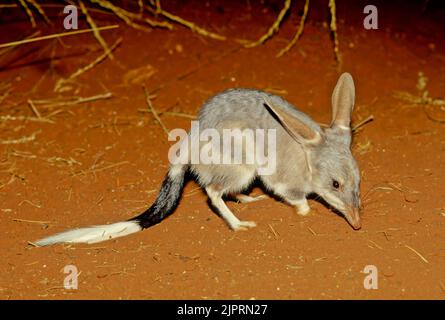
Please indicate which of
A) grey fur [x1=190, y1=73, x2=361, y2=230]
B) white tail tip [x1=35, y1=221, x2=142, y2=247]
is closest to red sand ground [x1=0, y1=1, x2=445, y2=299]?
white tail tip [x1=35, y1=221, x2=142, y2=247]

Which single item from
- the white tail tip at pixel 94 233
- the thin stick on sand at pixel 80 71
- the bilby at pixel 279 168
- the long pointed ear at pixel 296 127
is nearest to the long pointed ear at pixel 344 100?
the bilby at pixel 279 168

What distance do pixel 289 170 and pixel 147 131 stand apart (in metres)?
1.67

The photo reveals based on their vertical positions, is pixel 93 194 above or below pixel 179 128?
below

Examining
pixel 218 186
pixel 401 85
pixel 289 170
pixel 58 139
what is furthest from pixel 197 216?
pixel 401 85

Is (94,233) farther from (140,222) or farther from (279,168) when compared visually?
(279,168)

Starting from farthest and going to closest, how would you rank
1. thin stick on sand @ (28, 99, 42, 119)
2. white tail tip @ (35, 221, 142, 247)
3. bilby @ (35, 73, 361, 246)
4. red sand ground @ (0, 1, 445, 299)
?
thin stick on sand @ (28, 99, 42, 119), bilby @ (35, 73, 361, 246), white tail tip @ (35, 221, 142, 247), red sand ground @ (0, 1, 445, 299)

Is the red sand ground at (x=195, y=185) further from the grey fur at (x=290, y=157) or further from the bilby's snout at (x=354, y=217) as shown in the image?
the grey fur at (x=290, y=157)

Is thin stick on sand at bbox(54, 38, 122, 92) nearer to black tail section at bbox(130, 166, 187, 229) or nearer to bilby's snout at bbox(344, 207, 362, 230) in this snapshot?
black tail section at bbox(130, 166, 187, 229)

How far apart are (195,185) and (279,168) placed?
0.78 m

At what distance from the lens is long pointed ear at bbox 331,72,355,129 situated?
4.27 m

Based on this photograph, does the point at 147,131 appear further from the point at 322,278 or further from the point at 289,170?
the point at 322,278

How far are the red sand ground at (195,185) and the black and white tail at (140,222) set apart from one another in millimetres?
53

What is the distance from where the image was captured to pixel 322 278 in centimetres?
345

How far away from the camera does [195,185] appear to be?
482 centimetres
